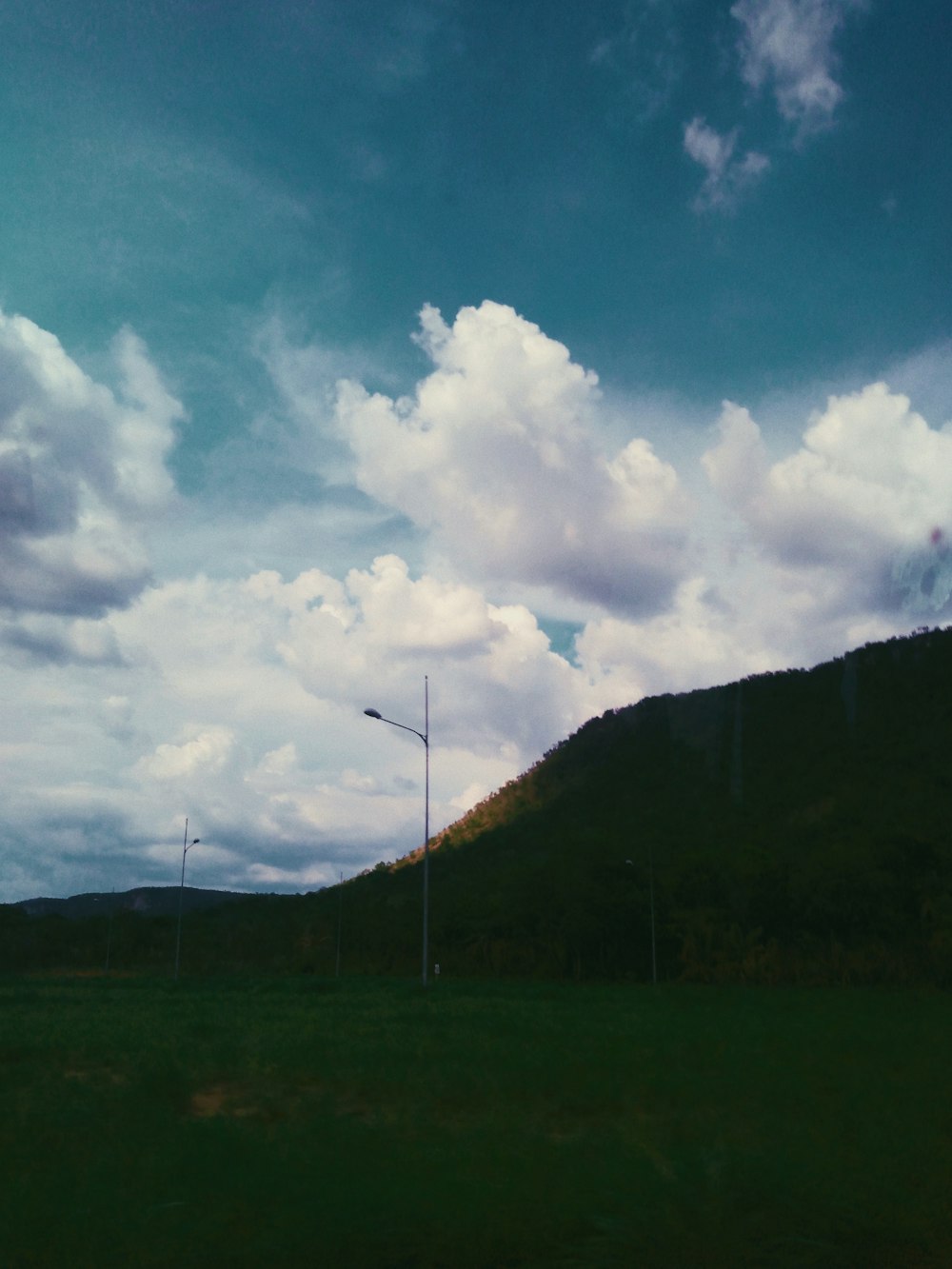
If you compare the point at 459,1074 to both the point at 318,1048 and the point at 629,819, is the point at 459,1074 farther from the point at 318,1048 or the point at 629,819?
the point at 629,819

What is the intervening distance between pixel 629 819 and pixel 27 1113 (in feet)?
306

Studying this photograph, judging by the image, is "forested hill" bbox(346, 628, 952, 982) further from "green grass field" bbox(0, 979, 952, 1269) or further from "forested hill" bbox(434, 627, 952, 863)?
"green grass field" bbox(0, 979, 952, 1269)

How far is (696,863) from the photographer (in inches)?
2530

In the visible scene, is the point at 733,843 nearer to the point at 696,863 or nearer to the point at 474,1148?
the point at 696,863

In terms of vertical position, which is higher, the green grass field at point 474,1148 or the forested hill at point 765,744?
the forested hill at point 765,744

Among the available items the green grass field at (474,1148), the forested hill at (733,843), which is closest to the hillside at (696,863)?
the forested hill at (733,843)

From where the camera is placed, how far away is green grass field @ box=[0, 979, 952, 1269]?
21.3ft

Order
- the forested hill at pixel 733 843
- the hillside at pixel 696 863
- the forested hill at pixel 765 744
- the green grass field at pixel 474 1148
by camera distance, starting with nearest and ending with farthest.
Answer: the green grass field at pixel 474 1148
the forested hill at pixel 733 843
the hillside at pixel 696 863
the forested hill at pixel 765 744

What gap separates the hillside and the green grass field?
38116 millimetres

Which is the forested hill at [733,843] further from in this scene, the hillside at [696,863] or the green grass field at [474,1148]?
the green grass field at [474,1148]

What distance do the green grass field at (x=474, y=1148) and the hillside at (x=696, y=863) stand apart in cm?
3812

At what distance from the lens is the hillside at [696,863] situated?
187 ft

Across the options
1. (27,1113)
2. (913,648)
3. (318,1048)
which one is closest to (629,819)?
(913,648)

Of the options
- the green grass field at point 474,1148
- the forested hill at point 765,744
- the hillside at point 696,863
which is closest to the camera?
the green grass field at point 474,1148
